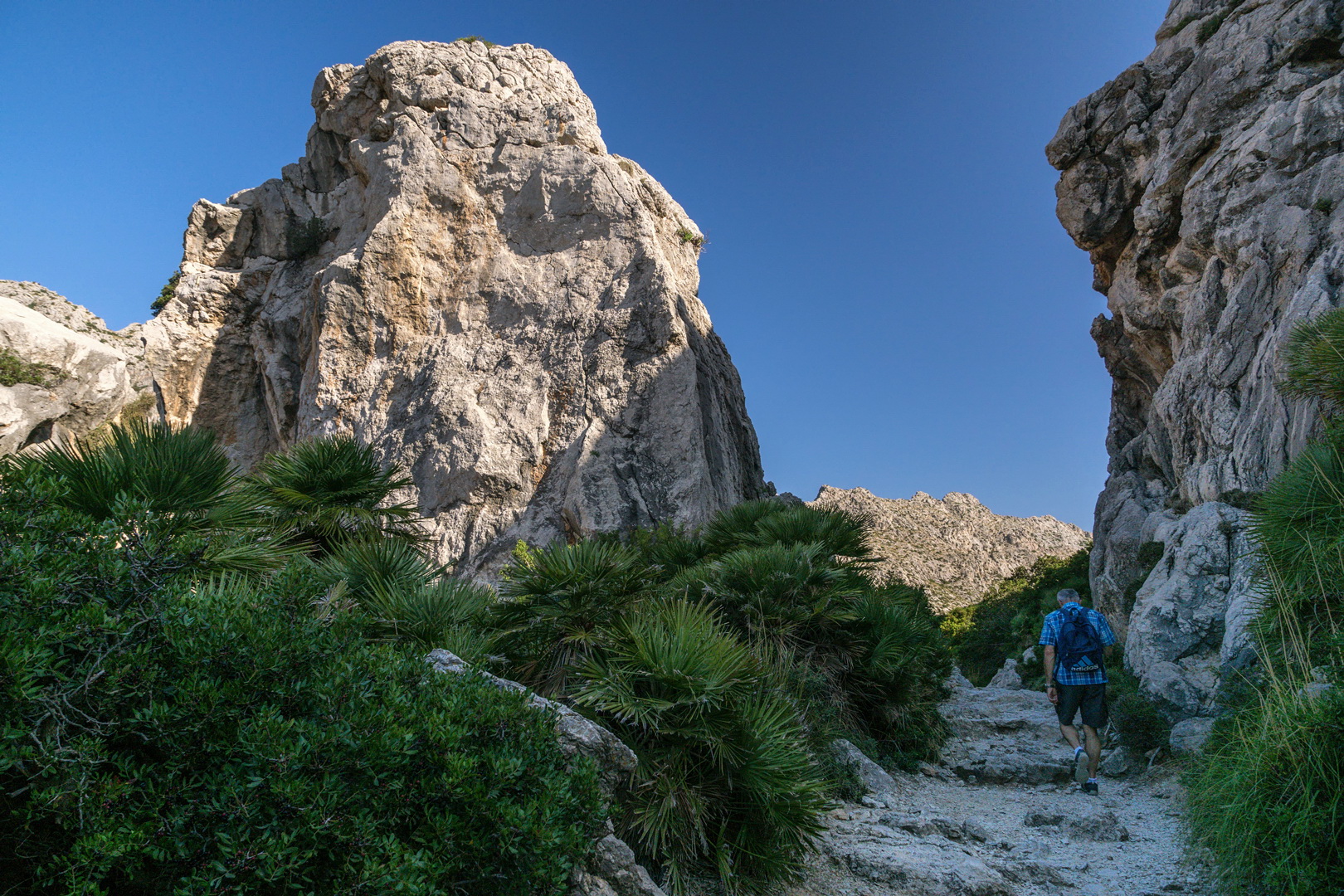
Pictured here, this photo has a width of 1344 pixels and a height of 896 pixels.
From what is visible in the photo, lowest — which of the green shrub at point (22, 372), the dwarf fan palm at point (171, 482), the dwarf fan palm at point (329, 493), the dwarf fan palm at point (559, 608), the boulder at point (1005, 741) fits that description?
the boulder at point (1005, 741)

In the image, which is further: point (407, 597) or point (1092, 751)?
point (1092, 751)

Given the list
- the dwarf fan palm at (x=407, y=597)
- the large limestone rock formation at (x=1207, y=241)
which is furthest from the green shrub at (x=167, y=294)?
the large limestone rock formation at (x=1207, y=241)

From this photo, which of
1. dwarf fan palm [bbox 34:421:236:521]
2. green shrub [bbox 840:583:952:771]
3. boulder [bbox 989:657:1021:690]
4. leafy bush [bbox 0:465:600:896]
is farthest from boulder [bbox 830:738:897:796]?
boulder [bbox 989:657:1021:690]

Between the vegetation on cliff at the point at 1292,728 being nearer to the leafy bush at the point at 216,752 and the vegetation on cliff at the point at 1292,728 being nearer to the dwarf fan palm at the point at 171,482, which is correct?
the leafy bush at the point at 216,752

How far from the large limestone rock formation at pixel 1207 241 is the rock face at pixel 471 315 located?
36.6 feet

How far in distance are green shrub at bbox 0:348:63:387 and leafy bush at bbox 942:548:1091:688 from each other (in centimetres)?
2479

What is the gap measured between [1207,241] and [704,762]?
1800 cm

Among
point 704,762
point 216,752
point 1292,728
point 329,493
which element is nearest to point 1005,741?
point 1292,728

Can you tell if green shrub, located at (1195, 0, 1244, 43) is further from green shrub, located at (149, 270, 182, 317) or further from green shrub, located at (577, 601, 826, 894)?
green shrub, located at (149, 270, 182, 317)

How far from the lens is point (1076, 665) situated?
299 inches

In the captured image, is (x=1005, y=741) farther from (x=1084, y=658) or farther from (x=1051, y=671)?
(x=1084, y=658)

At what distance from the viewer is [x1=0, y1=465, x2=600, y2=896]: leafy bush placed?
215 cm

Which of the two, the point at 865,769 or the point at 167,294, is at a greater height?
the point at 167,294

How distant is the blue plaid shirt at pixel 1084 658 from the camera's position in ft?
24.6
